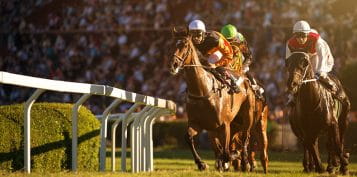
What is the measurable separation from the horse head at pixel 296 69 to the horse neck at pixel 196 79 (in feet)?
2.58

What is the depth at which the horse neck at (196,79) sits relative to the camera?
373 inches

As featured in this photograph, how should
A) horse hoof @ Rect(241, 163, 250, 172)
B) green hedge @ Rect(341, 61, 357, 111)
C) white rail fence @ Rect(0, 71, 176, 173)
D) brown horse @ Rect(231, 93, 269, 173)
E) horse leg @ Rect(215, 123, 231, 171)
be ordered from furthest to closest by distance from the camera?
green hedge @ Rect(341, 61, 357, 111)
brown horse @ Rect(231, 93, 269, 173)
horse hoof @ Rect(241, 163, 250, 172)
horse leg @ Rect(215, 123, 231, 171)
white rail fence @ Rect(0, 71, 176, 173)

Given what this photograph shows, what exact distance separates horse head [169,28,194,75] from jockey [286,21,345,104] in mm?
1273

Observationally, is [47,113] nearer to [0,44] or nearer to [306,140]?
A: [306,140]

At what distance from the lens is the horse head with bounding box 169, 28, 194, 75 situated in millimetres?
8898

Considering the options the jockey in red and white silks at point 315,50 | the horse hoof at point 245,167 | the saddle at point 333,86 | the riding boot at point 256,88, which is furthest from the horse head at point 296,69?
Answer: the riding boot at point 256,88

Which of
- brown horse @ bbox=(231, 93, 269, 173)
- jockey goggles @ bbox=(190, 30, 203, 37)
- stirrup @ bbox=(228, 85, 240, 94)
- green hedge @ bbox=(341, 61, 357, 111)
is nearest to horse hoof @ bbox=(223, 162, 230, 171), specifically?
brown horse @ bbox=(231, 93, 269, 173)

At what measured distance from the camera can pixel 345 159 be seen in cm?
1005

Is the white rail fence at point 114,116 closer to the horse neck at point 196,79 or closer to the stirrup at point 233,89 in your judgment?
the horse neck at point 196,79

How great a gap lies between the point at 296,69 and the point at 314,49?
892 mm

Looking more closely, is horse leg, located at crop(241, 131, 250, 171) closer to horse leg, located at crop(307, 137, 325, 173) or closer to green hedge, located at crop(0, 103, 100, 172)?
horse leg, located at crop(307, 137, 325, 173)

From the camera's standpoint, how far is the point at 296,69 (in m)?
Result: 9.45

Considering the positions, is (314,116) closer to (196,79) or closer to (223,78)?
(223,78)

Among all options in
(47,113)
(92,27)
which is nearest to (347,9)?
(92,27)
